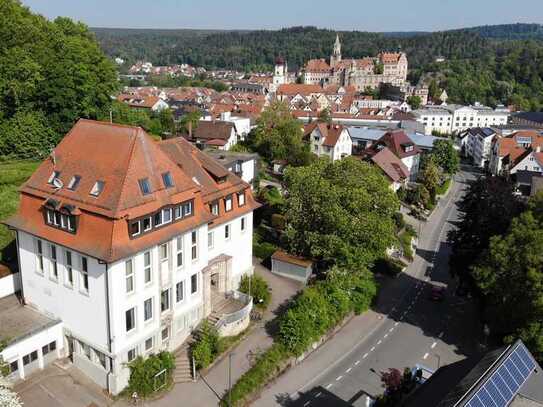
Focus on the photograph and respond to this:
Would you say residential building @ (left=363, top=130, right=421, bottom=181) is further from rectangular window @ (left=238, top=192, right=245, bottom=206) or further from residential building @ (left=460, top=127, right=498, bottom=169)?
rectangular window @ (left=238, top=192, right=245, bottom=206)

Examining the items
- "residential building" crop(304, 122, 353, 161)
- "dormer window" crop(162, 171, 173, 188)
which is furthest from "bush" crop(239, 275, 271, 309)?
"residential building" crop(304, 122, 353, 161)

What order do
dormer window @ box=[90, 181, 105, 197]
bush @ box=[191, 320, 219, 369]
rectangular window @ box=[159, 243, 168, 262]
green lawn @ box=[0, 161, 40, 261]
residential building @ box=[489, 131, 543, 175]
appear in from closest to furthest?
dormer window @ box=[90, 181, 105, 197]
rectangular window @ box=[159, 243, 168, 262]
bush @ box=[191, 320, 219, 369]
green lawn @ box=[0, 161, 40, 261]
residential building @ box=[489, 131, 543, 175]

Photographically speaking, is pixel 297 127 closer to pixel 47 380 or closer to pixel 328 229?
pixel 328 229

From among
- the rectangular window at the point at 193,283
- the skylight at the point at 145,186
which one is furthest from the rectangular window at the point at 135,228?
the rectangular window at the point at 193,283

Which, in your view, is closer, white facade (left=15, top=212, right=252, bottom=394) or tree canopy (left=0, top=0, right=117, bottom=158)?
white facade (left=15, top=212, right=252, bottom=394)

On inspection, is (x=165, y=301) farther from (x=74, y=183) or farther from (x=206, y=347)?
(x=74, y=183)

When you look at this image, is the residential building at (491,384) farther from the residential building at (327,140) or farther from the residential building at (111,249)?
the residential building at (327,140)

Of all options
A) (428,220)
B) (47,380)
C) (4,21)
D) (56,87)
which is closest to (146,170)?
(47,380)
